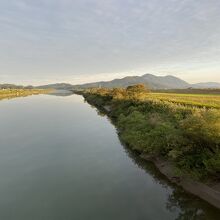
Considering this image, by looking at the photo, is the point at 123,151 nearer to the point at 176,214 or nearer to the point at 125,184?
the point at 125,184

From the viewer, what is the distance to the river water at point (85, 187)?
11.3 metres

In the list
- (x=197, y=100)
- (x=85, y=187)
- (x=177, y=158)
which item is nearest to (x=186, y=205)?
(x=177, y=158)

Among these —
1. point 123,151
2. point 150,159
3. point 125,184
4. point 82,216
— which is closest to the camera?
point 82,216

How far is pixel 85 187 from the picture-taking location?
45.8ft

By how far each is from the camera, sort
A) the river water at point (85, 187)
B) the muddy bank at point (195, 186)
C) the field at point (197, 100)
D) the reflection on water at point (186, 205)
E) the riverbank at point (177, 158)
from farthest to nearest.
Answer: the field at point (197, 100) < the riverbank at point (177, 158) < the muddy bank at point (195, 186) < the river water at point (85, 187) < the reflection on water at point (186, 205)

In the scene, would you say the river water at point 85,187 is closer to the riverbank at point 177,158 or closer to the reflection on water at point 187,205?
the reflection on water at point 187,205

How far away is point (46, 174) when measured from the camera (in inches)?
625

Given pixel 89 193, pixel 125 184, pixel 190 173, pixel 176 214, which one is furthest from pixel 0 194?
pixel 190 173

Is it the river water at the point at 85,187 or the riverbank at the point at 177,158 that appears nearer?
the river water at the point at 85,187

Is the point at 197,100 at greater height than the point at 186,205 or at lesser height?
greater

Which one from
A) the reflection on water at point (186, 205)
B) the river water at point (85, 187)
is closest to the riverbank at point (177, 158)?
the reflection on water at point (186, 205)

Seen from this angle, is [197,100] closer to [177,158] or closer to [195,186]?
[177,158]

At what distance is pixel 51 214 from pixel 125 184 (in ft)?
14.9

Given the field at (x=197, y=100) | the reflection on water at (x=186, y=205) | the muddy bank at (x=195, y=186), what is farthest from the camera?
the field at (x=197, y=100)
